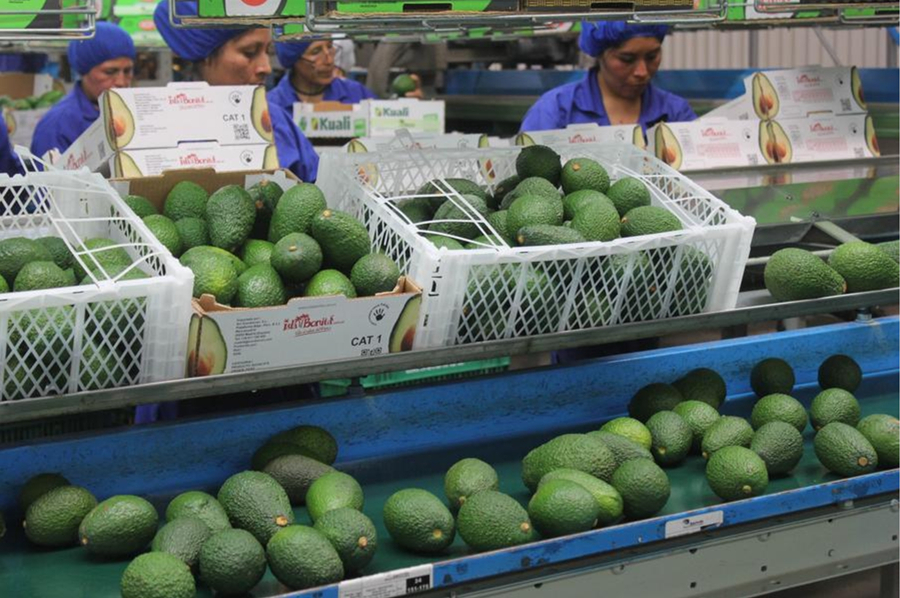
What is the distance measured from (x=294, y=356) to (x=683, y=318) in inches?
36.5

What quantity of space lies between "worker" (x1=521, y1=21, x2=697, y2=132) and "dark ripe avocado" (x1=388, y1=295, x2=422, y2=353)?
109 inches

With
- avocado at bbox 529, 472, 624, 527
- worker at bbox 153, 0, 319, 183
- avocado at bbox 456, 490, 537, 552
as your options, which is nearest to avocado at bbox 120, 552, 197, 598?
avocado at bbox 456, 490, 537, 552

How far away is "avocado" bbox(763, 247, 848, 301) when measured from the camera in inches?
114

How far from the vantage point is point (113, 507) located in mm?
2209

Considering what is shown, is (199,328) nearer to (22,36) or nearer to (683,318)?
(22,36)

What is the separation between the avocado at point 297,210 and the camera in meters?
2.59

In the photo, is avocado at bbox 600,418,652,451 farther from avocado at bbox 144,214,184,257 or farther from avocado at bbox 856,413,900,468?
avocado at bbox 144,214,184,257

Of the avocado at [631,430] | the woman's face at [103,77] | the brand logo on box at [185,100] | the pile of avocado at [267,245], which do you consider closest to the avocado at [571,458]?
the avocado at [631,430]

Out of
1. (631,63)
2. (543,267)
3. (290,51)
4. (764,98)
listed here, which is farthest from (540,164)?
(290,51)

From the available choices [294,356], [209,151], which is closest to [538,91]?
[209,151]

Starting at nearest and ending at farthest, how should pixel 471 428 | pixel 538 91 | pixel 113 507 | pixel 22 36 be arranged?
pixel 113 507 → pixel 22 36 → pixel 471 428 → pixel 538 91

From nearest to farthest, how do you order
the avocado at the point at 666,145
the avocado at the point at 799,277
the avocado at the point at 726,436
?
the avocado at the point at 726,436 < the avocado at the point at 799,277 < the avocado at the point at 666,145

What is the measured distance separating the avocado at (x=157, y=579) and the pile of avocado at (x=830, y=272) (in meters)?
1.62

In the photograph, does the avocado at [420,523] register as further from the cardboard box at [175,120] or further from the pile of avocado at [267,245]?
the cardboard box at [175,120]
